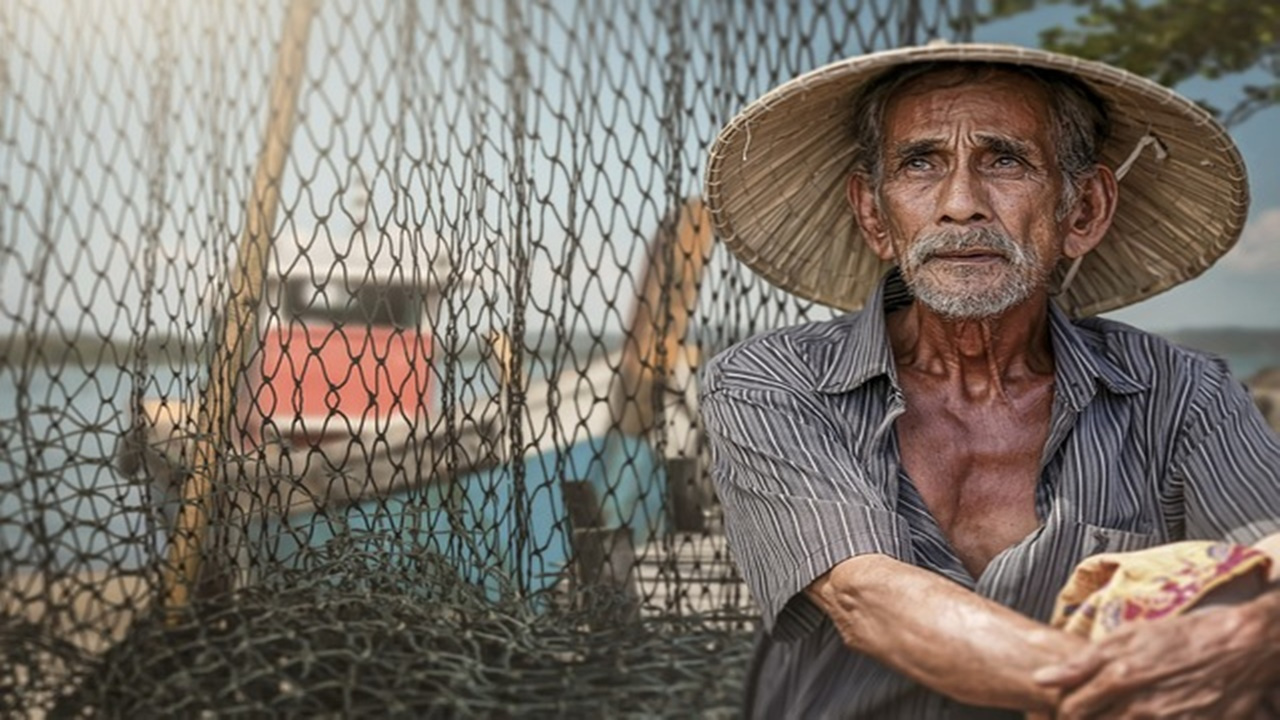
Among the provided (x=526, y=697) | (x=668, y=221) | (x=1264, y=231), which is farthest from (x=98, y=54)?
(x=1264, y=231)

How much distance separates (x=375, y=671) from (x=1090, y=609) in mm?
1114

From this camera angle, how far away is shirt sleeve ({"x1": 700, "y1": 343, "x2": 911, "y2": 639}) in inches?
80.8

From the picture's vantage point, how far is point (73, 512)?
2.59m

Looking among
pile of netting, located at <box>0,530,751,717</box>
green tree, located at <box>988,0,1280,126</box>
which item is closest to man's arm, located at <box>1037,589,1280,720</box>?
pile of netting, located at <box>0,530,751,717</box>

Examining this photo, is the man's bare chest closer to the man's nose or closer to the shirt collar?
A: the shirt collar

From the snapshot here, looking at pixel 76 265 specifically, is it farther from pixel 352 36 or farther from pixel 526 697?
pixel 526 697

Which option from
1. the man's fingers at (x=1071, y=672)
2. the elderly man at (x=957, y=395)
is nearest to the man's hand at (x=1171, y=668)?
the man's fingers at (x=1071, y=672)

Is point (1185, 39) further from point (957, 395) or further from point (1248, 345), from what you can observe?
point (957, 395)

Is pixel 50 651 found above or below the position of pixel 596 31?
below

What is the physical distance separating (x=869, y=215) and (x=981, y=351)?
0.29 meters

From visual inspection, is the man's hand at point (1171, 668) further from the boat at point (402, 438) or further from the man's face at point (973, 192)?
the boat at point (402, 438)

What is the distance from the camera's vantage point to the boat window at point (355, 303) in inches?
108

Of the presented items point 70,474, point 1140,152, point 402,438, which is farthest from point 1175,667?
point 70,474

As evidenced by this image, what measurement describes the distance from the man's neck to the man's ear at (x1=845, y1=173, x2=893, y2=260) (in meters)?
0.11
